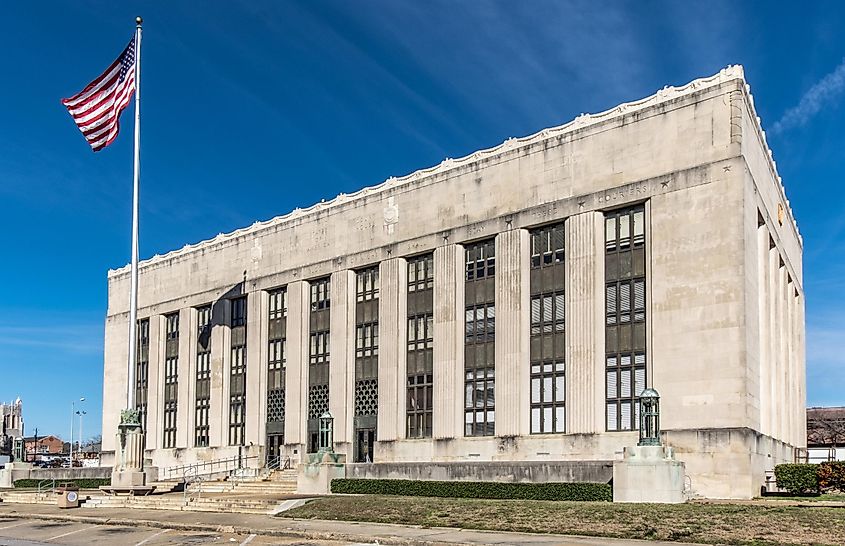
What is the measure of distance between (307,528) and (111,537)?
19.6 feet

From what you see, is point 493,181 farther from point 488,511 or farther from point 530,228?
point 488,511

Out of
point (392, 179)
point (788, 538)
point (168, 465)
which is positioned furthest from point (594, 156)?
point (168, 465)

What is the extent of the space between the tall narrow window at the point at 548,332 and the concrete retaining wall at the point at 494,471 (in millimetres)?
5255

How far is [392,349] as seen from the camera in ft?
173

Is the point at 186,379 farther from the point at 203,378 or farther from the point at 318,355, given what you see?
the point at 318,355

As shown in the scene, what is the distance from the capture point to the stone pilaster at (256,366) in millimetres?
60750

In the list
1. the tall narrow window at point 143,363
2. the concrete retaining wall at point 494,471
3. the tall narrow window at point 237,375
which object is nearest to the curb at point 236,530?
the concrete retaining wall at point 494,471

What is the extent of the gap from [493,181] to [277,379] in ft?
68.6

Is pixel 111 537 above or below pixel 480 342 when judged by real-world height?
below

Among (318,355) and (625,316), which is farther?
(318,355)

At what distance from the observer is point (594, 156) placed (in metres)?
44.4

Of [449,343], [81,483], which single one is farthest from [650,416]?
[81,483]

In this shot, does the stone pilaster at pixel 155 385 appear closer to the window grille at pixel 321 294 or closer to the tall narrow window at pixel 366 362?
the window grille at pixel 321 294

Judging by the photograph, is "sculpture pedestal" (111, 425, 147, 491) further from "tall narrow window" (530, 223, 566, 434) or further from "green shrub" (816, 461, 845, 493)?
"green shrub" (816, 461, 845, 493)
